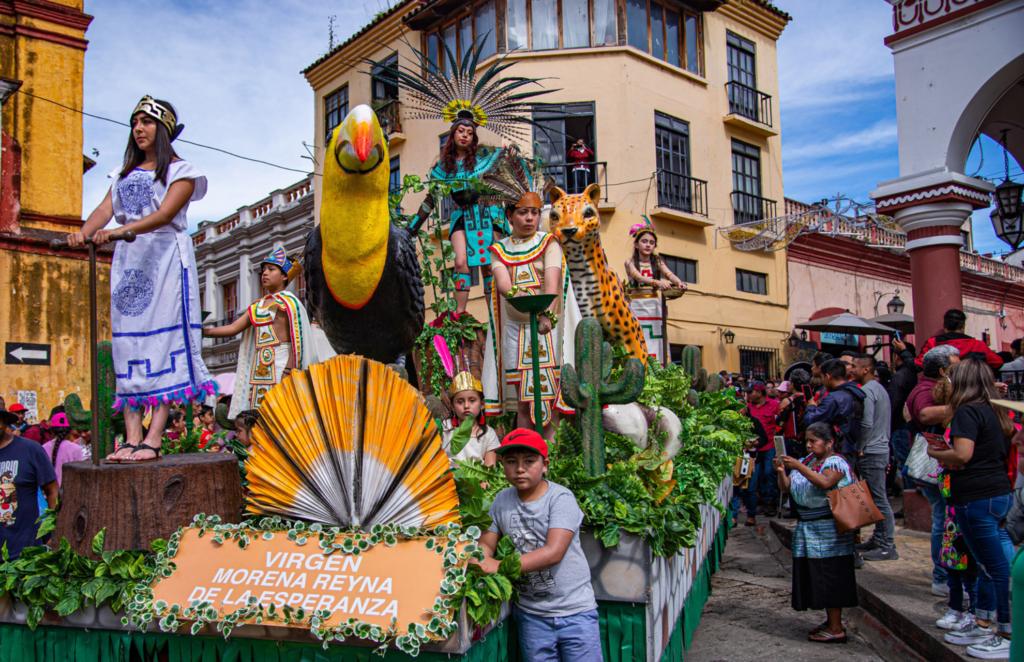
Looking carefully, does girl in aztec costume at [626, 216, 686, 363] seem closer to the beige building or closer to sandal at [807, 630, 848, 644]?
sandal at [807, 630, 848, 644]

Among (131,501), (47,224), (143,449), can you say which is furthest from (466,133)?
(47,224)

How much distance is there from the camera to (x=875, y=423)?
6.52 m

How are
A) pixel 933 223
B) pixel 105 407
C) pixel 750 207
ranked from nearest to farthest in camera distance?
1. pixel 105 407
2. pixel 933 223
3. pixel 750 207

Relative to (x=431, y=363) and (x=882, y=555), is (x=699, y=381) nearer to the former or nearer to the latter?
(x=882, y=555)

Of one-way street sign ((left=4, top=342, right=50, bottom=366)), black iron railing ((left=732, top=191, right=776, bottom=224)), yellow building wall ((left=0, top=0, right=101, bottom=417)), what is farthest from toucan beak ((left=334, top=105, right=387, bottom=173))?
black iron railing ((left=732, top=191, right=776, bottom=224))

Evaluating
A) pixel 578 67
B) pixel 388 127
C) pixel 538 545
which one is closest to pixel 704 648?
pixel 538 545

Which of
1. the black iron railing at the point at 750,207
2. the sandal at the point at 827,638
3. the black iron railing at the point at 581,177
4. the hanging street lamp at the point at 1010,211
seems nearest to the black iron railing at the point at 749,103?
the black iron railing at the point at 750,207

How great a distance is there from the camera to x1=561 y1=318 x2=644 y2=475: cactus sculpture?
11.4 ft

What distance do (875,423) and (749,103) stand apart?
51.9 ft

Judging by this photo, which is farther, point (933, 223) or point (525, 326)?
point (933, 223)

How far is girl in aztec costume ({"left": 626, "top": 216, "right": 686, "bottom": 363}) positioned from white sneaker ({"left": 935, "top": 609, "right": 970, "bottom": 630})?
11.1 feet

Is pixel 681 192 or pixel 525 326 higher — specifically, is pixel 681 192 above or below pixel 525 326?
above

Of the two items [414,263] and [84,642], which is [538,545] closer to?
[84,642]

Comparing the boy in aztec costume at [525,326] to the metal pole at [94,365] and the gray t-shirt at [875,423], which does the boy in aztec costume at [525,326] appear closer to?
the metal pole at [94,365]
